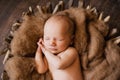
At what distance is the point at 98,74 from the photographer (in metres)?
1.26

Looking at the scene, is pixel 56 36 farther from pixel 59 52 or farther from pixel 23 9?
pixel 23 9

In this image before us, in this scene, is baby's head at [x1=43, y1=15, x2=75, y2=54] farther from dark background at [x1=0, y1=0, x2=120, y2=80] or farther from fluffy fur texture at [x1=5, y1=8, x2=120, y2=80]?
dark background at [x1=0, y1=0, x2=120, y2=80]

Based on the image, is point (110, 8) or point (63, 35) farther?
point (110, 8)

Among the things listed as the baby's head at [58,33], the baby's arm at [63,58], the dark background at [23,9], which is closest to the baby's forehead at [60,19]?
the baby's head at [58,33]

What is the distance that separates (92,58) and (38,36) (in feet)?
0.90

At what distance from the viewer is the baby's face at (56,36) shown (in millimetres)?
1225

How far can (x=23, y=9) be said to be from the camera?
6.05 feet

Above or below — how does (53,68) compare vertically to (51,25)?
below

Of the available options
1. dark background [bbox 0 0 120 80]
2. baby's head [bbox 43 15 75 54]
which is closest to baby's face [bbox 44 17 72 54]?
baby's head [bbox 43 15 75 54]

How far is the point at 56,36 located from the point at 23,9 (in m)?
0.67

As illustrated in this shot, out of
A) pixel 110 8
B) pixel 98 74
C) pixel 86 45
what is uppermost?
pixel 110 8

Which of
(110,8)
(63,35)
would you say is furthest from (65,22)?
(110,8)

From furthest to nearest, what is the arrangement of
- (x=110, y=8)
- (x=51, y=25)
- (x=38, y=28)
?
(x=110, y=8) → (x=38, y=28) → (x=51, y=25)

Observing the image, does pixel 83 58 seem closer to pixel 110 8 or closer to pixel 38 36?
pixel 38 36
